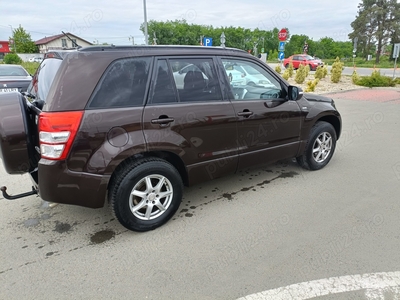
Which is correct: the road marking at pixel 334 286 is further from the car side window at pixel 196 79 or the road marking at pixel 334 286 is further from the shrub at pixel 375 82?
the shrub at pixel 375 82

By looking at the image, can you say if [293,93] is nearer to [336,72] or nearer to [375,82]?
[336,72]

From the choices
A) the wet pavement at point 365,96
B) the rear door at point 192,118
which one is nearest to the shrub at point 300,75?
the wet pavement at point 365,96

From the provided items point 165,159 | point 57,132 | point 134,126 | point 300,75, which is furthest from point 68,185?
point 300,75

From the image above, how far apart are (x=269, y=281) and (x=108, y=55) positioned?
240 centimetres

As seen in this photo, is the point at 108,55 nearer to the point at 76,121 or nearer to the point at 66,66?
the point at 66,66

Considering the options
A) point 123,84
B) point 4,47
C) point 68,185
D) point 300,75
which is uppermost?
point 4,47

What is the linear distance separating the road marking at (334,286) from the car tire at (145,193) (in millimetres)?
1248

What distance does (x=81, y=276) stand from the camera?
2406 mm

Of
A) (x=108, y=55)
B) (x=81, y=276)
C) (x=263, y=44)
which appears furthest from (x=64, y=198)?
(x=263, y=44)

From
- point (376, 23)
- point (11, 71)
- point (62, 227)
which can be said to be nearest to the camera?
point (62, 227)

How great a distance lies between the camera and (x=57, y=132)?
244cm

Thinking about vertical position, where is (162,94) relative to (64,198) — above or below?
above

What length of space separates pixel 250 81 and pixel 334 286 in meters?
→ 2.54

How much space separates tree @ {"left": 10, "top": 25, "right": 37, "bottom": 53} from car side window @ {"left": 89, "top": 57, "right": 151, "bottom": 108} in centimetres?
5958
